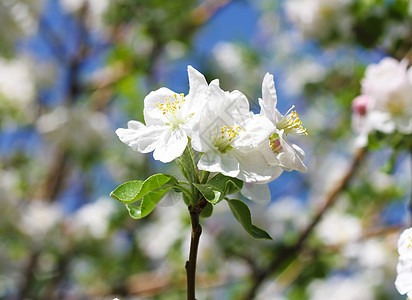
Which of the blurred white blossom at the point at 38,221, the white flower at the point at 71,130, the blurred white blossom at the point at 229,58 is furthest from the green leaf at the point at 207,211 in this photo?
the blurred white blossom at the point at 229,58

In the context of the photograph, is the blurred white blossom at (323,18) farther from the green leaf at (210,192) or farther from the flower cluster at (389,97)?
the green leaf at (210,192)

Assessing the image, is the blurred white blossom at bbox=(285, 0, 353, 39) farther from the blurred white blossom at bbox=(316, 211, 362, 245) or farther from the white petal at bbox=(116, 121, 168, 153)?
the white petal at bbox=(116, 121, 168, 153)

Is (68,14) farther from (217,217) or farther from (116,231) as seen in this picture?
(217,217)

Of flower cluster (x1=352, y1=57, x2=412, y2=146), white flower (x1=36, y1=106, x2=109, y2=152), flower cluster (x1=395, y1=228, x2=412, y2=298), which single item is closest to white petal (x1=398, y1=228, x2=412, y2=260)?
flower cluster (x1=395, y1=228, x2=412, y2=298)

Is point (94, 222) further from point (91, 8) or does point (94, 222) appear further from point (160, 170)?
point (91, 8)

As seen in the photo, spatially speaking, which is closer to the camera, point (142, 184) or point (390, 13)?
point (142, 184)

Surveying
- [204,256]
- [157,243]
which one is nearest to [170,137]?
[204,256]
